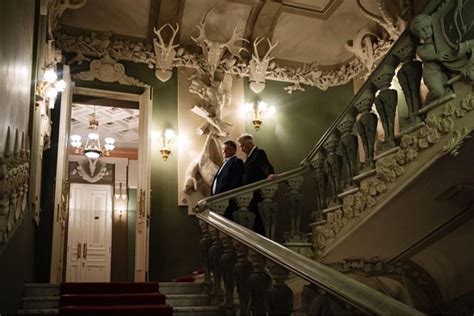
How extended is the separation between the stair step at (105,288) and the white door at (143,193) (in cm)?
210

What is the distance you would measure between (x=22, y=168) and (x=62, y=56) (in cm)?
447

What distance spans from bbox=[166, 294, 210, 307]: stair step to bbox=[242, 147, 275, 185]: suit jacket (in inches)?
71.0

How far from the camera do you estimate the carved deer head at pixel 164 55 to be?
814 centimetres

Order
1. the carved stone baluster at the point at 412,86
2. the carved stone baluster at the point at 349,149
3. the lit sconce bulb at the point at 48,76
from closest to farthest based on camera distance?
the carved stone baluster at the point at 412,86
the carved stone baluster at the point at 349,149
the lit sconce bulb at the point at 48,76

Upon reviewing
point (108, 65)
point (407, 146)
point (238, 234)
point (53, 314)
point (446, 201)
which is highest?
point (108, 65)

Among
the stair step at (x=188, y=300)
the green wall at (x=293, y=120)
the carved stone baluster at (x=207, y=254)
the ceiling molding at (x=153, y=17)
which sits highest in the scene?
the ceiling molding at (x=153, y=17)

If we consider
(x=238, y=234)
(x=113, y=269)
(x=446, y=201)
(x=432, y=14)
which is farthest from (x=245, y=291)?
(x=113, y=269)

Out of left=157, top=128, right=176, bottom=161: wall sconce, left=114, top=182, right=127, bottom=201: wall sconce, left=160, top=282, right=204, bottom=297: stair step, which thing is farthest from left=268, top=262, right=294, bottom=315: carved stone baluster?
left=114, top=182, right=127, bottom=201: wall sconce

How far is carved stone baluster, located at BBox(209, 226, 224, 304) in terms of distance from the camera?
440 cm

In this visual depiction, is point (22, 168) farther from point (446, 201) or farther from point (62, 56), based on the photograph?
point (62, 56)

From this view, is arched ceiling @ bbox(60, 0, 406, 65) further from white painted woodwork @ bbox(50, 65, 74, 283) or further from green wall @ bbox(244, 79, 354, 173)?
white painted woodwork @ bbox(50, 65, 74, 283)

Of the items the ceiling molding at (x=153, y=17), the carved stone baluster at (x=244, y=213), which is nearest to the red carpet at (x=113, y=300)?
the carved stone baluster at (x=244, y=213)

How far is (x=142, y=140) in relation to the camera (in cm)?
795

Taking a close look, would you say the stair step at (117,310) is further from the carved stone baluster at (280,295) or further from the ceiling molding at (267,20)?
the ceiling molding at (267,20)
